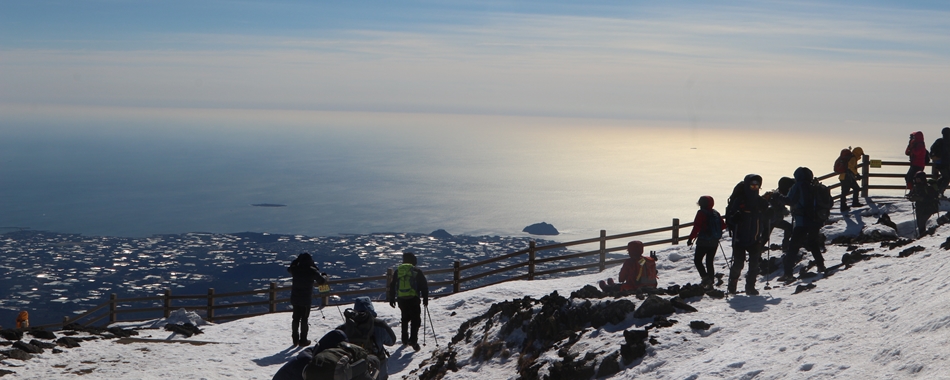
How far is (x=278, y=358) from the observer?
11.9 meters

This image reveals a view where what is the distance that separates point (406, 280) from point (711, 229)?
5197mm

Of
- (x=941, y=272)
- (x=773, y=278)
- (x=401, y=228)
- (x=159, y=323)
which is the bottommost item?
(x=401, y=228)

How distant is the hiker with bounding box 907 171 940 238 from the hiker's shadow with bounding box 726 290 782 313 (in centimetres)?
595

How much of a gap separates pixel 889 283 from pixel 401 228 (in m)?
160

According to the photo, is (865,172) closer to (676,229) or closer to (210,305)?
(676,229)

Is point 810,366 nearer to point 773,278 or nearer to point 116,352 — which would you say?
point 773,278

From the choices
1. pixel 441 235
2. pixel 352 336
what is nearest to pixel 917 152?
pixel 352 336

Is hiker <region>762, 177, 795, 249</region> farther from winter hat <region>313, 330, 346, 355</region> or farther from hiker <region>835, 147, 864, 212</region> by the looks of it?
winter hat <region>313, 330, 346, 355</region>

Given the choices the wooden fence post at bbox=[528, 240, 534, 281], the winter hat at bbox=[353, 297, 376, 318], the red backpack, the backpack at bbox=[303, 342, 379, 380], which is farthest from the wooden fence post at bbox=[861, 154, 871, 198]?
the backpack at bbox=[303, 342, 379, 380]

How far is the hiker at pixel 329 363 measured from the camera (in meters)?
5.71

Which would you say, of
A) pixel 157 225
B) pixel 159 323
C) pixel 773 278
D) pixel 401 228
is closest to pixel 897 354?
pixel 773 278

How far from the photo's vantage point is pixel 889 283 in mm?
8227

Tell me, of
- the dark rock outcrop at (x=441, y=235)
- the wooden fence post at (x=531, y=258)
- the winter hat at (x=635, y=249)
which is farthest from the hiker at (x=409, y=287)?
the dark rock outcrop at (x=441, y=235)

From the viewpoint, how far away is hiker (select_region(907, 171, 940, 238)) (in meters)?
13.0
